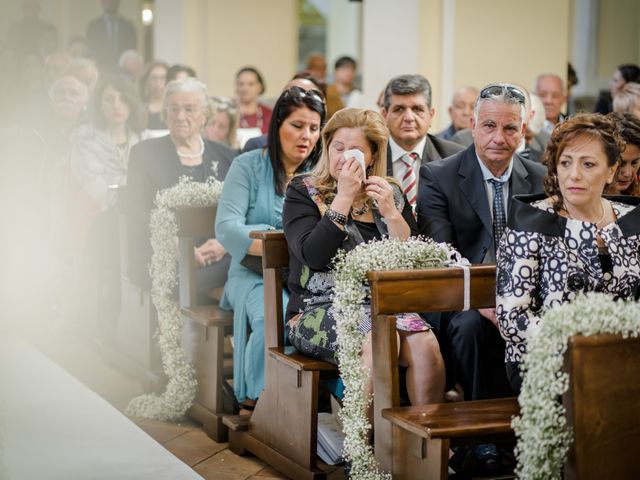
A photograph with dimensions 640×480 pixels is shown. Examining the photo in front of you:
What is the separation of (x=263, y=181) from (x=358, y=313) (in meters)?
1.40

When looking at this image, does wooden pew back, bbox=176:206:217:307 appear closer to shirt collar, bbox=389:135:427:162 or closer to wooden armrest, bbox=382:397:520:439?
shirt collar, bbox=389:135:427:162

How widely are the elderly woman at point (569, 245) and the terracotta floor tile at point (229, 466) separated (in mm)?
1229

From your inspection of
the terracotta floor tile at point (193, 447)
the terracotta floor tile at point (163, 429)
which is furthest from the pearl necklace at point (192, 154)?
the terracotta floor tile at point (193, 447)

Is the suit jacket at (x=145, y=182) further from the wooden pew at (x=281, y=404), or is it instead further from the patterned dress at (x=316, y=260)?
the patterned dress at (x=316, y=260)

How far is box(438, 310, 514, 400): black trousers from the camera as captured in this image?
4008 millimetres

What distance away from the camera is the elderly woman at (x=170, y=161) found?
5.86 metres

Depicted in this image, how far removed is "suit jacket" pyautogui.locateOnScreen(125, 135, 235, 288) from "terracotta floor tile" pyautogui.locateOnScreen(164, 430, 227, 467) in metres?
1.17

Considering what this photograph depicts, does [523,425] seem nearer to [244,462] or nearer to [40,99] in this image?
[244,462]

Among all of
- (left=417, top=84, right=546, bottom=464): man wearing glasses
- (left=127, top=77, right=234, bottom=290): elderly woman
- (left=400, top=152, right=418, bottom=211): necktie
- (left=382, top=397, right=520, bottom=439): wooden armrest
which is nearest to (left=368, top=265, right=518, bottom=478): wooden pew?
(left=382, top=397, right=520, bottom=439): wooden armrest

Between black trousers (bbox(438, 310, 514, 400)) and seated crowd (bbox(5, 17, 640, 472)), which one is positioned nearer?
seated crowd (bbox(5, 17, 640, 472))

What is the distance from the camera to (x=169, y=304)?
524 centimetres

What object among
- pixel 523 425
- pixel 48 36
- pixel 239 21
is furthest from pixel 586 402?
pixel 239 21

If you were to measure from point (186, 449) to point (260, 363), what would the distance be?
46cm

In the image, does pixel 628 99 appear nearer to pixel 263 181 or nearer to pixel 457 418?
pixel 263 181
